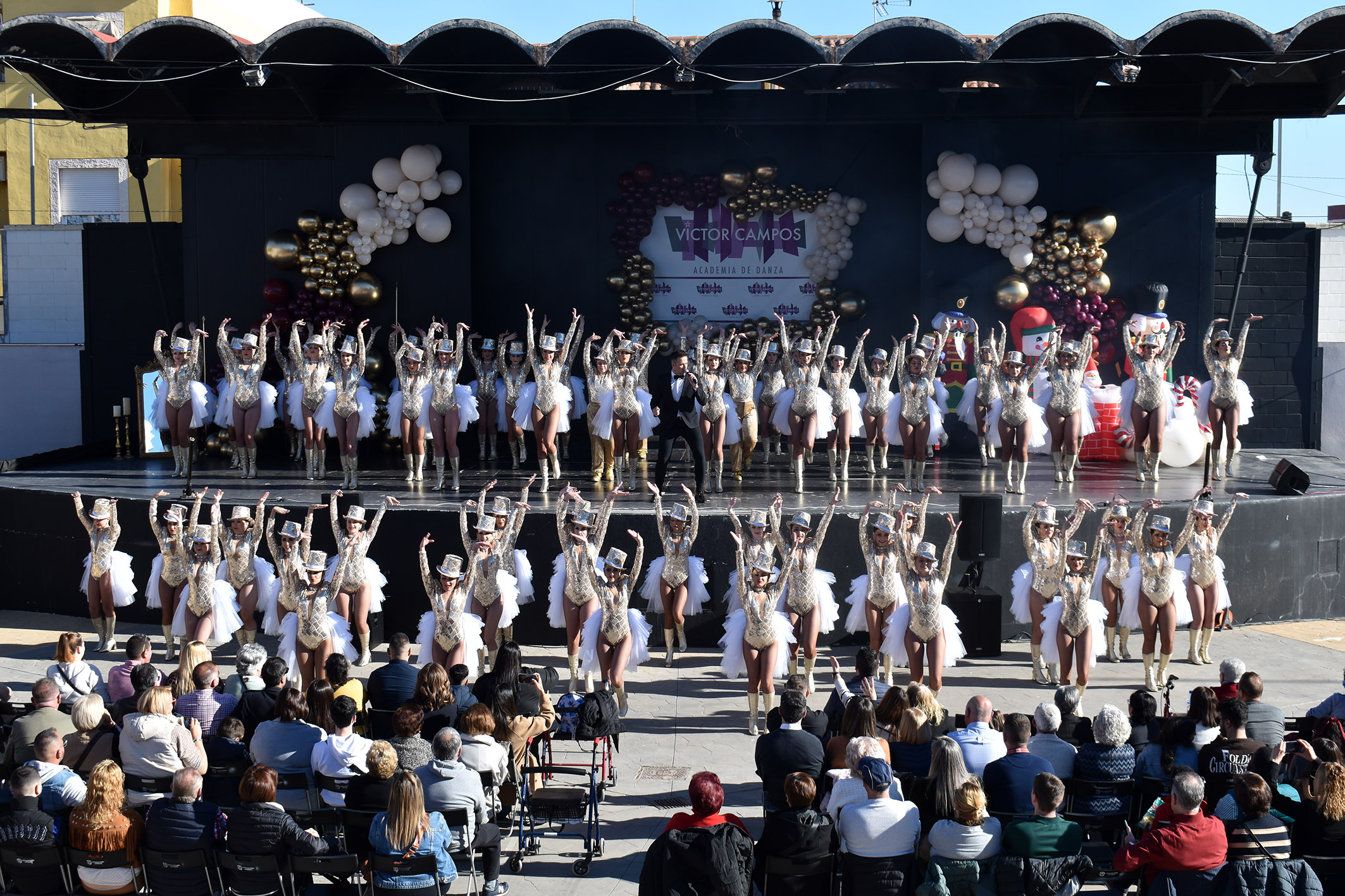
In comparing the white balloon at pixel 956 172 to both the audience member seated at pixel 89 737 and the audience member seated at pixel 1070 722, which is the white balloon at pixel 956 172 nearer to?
the audience member seated at pixel 1070 722

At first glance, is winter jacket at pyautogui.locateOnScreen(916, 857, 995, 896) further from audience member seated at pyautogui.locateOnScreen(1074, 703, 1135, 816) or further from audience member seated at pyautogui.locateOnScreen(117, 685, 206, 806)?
audience member seated at pyautogui.locateOnScreen(117, 685, 206, 806)

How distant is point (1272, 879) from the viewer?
5957 millimetres

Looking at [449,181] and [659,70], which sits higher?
[659,70]

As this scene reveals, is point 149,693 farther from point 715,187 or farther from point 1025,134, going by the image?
point 1025,134

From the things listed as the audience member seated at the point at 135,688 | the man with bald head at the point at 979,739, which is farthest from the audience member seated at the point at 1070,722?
the audience member seated at the point at 135,688

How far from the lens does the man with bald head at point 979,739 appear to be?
24.1 ft

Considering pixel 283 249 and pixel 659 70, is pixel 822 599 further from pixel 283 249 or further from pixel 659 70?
pixel 283 249

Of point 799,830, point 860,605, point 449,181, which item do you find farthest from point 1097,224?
point 799,830

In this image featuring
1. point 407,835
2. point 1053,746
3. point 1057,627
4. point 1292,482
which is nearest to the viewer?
point 407,835

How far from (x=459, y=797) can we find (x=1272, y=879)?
398 centimetres

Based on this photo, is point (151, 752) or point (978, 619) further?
point (978, 619)

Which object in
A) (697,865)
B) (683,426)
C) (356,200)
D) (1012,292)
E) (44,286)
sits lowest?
(697,865)

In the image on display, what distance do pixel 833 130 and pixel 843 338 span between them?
3.03 m

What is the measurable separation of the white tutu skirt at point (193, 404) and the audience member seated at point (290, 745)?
9.04 meters
